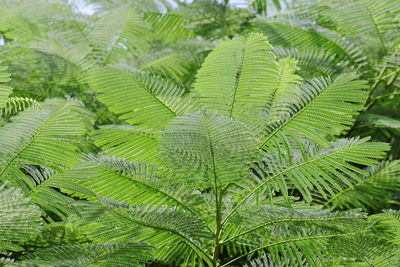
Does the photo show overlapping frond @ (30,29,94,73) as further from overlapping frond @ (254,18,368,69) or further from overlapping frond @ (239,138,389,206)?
overlapping frond @ (239,138,389,206)

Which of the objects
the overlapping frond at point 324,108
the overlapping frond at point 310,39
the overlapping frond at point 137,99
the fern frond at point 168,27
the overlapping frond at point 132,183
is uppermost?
the overlapping frond at point 324,108

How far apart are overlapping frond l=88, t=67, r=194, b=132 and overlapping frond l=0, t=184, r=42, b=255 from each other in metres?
0.48

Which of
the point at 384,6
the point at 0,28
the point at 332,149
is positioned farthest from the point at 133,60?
the point at 332,149

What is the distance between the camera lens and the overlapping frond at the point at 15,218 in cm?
118

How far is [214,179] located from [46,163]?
1.53ft

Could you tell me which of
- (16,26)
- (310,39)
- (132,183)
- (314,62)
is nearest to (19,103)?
(132,183)

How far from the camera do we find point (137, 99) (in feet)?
5.30

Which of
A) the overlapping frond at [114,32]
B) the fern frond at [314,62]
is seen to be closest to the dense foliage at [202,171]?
the fern frond at [314,62]

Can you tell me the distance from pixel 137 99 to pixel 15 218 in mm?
568

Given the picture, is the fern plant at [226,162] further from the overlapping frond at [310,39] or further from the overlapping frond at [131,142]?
the overlapping frond at [310,39]

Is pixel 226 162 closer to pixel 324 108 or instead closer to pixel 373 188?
pixel 324 108

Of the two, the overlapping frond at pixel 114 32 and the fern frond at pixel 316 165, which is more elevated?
the fern frond at pixel 316 165

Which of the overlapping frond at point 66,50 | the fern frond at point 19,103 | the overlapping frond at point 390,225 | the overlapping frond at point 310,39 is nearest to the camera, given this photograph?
the overlapping frond at point 390,225

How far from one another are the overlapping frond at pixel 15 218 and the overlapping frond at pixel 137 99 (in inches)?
18.9
